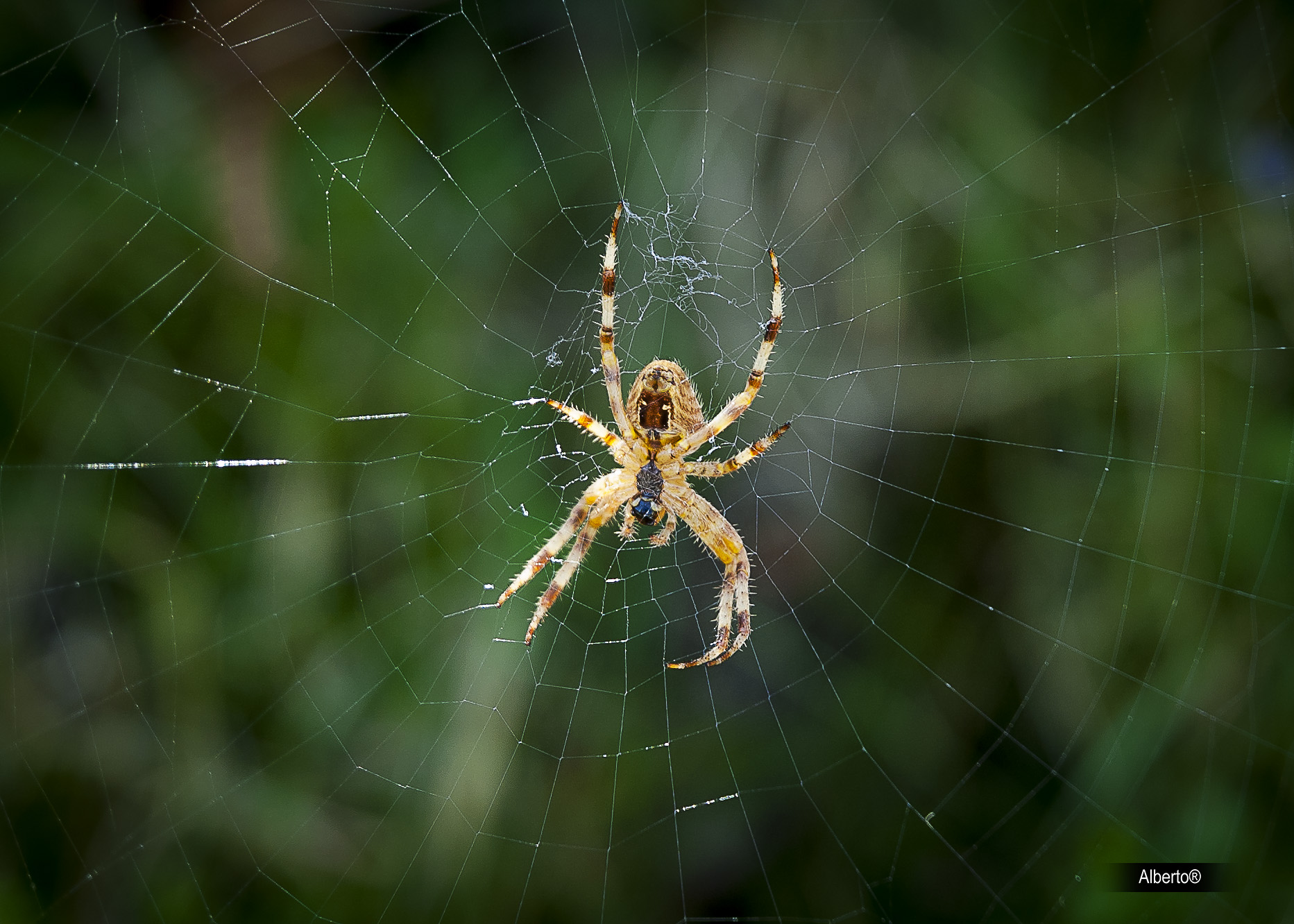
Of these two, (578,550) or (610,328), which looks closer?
(610,328)

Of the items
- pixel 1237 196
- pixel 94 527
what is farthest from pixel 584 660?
pixel 1237 196

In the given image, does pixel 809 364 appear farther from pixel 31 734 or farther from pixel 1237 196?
pixel 31 734

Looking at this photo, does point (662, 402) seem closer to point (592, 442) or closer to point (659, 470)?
point (659, 470)

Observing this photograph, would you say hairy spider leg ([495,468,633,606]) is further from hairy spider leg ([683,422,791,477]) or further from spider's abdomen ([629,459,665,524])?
hairy spider leg ([683,422,791,477])

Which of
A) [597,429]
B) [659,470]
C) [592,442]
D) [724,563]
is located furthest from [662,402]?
[724,563]

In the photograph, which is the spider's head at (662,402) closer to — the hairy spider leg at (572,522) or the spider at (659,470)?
the spider at (659,470)

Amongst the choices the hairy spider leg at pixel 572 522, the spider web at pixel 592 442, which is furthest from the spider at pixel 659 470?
the spider web at pixel 592 442

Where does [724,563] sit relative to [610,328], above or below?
below
